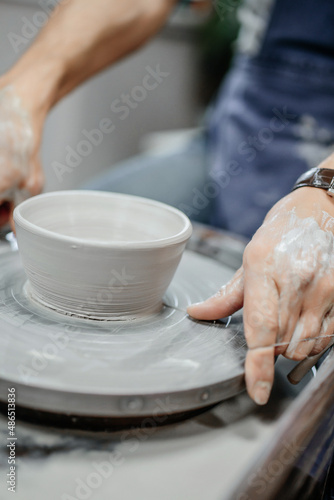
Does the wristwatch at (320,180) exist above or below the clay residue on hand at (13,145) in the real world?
below

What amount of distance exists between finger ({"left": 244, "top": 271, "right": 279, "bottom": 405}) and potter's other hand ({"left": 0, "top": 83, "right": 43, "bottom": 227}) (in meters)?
0.51

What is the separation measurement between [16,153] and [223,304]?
20.9 inches

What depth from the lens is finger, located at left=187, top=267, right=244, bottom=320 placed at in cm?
63

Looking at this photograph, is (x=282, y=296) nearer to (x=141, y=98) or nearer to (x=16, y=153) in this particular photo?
(x=16, y=153)

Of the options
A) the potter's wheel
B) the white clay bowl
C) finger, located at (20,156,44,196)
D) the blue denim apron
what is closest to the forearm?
finger, located at (20,156,44,196)

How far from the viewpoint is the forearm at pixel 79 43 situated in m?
1.05

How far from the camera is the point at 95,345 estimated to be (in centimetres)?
55

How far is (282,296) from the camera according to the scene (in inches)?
22.8

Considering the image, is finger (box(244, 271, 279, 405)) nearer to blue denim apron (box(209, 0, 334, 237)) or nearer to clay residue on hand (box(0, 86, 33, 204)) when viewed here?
clay residue on hand (box(0, 86, 33, 204))

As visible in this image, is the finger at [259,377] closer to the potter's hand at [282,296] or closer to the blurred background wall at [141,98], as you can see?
the potter's hand at [282,296]

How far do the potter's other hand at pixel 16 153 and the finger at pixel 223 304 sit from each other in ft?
1.49

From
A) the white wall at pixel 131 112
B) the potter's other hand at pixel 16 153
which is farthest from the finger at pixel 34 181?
the white wall at pixel 131 112

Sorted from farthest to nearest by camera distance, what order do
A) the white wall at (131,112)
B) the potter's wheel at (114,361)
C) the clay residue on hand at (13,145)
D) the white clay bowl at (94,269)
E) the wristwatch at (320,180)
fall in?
the white wall at (131,112)
the clay residue on hand at (13,145)
the wristwatch at (320,180)
the white clay bowl at (94,269)
the potter's wheel at (114,361)

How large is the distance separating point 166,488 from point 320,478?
0.21m
